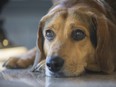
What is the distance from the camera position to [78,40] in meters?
1.74

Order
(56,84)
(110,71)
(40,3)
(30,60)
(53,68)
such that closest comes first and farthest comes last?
1. (56,84)
2. (53,68)
3. (110,71)
4. (30,60)
5. (40,3)

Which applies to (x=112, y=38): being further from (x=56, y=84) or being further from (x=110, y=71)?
(x=56, y=84)

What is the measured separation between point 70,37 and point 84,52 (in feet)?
0.29

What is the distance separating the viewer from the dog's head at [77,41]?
5.52 ft

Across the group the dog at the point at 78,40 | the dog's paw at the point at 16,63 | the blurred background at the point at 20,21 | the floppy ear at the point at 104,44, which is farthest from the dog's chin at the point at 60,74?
the blurred background at the point at 20,21

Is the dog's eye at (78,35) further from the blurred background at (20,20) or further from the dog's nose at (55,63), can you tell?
A: the blurred background at (20,20)

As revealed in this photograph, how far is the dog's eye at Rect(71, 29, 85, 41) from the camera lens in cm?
173

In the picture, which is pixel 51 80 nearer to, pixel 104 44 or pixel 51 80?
pixel 51 80

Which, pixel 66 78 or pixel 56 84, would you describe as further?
pixel 66 78

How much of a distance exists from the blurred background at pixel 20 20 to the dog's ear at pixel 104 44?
78.4 inches

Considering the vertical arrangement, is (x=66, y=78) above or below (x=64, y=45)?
below

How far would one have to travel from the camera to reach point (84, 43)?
5.73 ft

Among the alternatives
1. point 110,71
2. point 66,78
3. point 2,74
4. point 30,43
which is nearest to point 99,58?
point 110,71

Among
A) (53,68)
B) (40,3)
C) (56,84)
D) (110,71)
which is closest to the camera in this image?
(56,84)
